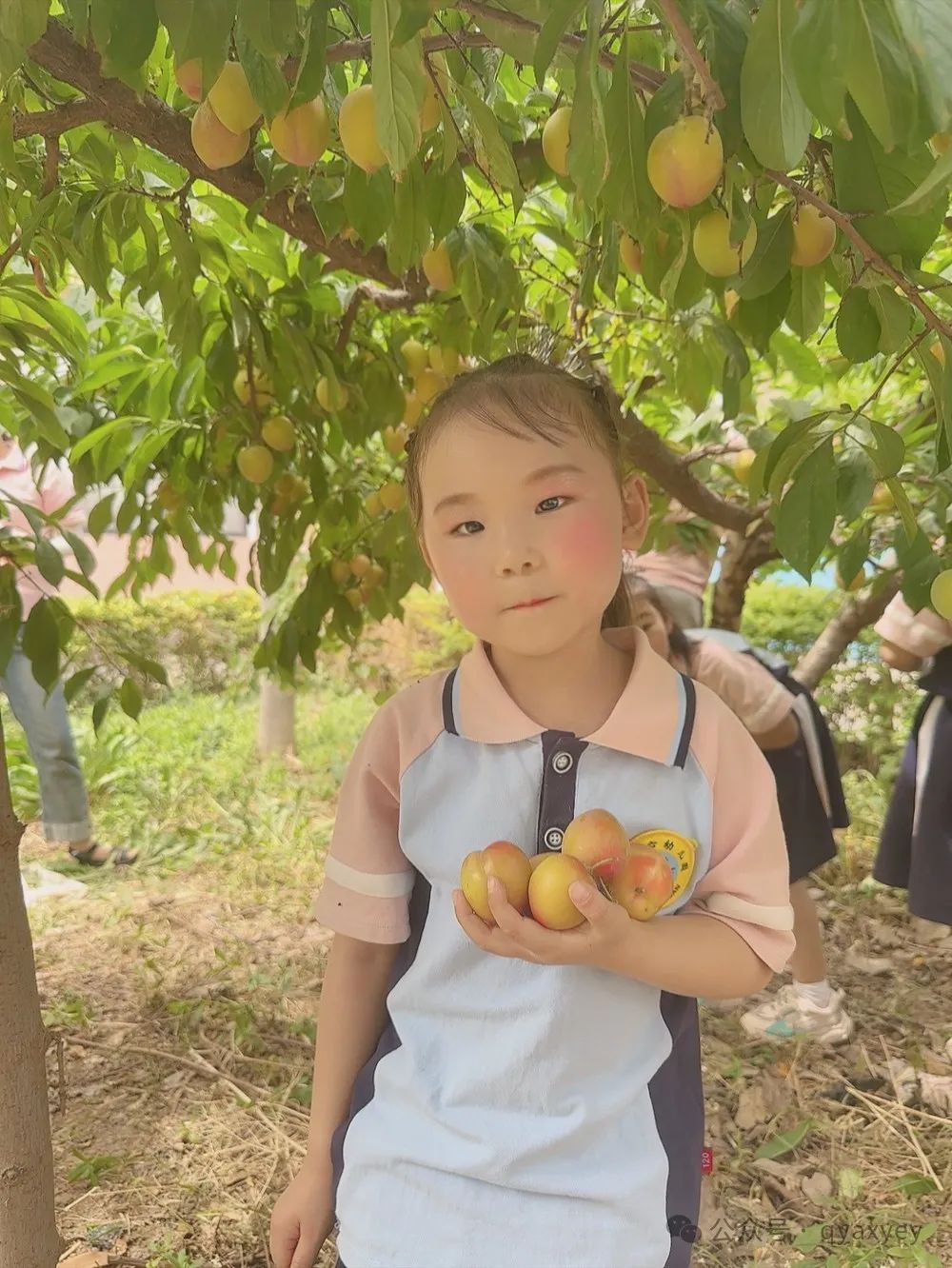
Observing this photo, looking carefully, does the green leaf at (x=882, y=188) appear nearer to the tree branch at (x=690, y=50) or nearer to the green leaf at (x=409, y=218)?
the tree branch at (x=690, y=50)

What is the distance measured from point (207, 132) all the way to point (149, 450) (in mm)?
1205

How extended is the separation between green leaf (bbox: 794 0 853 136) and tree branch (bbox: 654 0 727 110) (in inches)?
4.3

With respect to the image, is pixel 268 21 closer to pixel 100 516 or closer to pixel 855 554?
pixel 855 554

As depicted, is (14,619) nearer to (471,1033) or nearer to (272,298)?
(272,298)

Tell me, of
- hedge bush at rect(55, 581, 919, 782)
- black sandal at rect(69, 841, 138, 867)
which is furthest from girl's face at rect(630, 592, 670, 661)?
black sandal at rect(69, 841, 138, 867)

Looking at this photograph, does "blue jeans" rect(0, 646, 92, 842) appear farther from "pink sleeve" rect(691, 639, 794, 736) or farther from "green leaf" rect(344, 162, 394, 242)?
"green leaf" rect(344, 162, 394, 242)

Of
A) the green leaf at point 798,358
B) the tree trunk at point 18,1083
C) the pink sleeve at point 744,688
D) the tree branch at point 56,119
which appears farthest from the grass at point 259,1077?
the green leaf at point 798,358

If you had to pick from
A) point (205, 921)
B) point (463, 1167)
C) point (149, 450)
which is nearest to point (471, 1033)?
point (463, 1167)

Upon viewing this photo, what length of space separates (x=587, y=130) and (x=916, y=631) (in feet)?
7.07

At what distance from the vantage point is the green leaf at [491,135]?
93 cm

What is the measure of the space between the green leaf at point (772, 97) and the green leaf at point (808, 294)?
46 centimetres

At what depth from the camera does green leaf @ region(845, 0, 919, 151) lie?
0.64 m

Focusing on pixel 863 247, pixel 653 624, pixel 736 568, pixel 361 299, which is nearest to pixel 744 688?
pixel 653 624

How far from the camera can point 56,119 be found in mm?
1175
